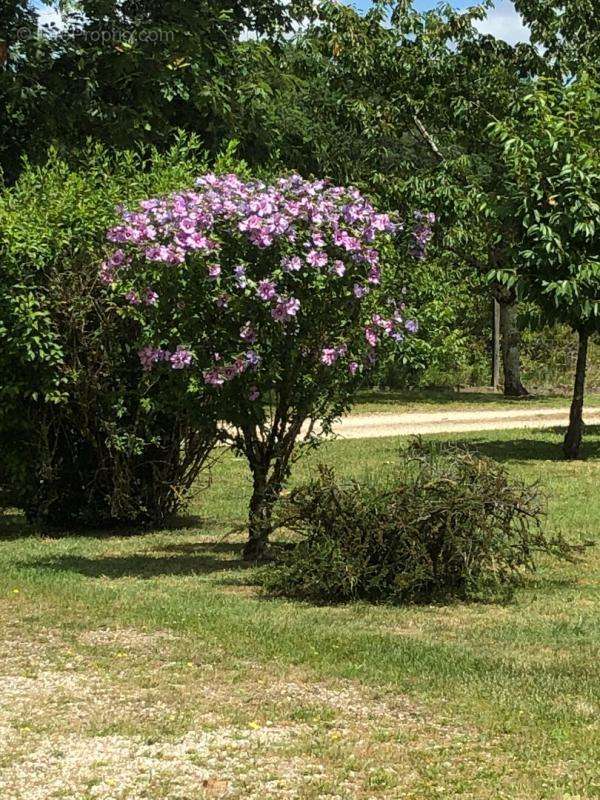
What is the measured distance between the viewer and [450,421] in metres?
22.7

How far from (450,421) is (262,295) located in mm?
15176

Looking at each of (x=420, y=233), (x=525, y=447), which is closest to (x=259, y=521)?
(x=420, y=233)

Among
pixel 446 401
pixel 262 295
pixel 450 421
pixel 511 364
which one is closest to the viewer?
pixel 262 295

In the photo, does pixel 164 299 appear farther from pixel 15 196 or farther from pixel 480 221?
pixel 480 221

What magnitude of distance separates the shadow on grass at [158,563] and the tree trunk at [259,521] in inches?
4.8

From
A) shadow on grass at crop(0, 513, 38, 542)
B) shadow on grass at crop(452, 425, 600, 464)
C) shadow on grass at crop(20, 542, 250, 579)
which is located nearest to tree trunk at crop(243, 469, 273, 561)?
shadow on grass at crop(20, 542, 250, 579)

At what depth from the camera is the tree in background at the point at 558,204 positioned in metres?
11.4

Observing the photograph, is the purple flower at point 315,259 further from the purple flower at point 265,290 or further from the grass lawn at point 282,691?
the grass lawn at point 282,691

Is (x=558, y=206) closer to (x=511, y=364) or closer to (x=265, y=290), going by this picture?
(x=265, y=290)

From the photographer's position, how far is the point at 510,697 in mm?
5242

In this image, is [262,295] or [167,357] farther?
[167,357]

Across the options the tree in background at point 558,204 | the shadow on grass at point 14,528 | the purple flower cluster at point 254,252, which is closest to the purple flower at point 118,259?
the purple flower cluster at point 254,252

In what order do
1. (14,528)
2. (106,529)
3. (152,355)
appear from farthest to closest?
1. (14,528)
2. (106,529)
3. (152,355)

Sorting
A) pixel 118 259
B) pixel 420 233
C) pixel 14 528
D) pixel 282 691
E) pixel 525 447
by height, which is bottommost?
pixel 282 691
